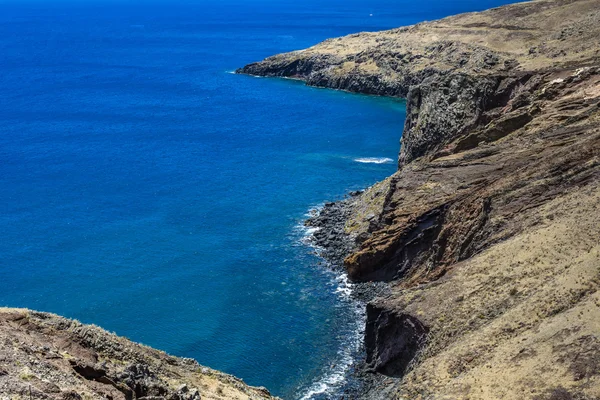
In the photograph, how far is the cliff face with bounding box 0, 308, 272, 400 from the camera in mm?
31734

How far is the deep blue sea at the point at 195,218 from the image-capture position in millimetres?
69875

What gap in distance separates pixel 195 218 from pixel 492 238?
1812 inches

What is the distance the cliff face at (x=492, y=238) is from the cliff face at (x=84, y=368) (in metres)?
15.3

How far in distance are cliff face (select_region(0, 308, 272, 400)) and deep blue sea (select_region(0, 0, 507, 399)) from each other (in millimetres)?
18141

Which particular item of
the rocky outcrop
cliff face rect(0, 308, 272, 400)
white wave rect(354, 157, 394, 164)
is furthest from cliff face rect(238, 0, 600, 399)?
white wave rect(354, 157, 394, 164)

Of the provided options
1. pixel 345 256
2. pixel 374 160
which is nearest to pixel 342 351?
pixel 345 256

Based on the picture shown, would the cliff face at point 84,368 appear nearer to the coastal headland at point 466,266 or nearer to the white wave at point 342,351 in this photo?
the coastal headland at point 466,266

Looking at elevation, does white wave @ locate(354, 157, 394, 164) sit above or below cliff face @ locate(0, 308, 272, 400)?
below

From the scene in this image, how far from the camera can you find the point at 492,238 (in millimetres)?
63938

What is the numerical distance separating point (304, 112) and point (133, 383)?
130 m

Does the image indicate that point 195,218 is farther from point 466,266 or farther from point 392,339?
point 466,266

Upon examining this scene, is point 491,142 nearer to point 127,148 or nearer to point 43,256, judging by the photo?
point 43,256

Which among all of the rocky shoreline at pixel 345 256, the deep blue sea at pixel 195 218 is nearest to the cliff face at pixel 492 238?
the rocky shoreline at pixel 345 256

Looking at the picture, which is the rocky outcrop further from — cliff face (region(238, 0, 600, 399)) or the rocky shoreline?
the rocky shoreline
